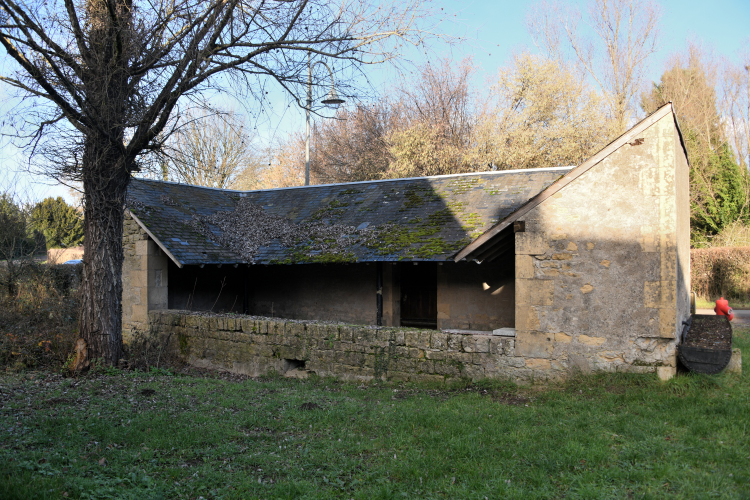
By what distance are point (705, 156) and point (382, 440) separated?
2371 centimetres

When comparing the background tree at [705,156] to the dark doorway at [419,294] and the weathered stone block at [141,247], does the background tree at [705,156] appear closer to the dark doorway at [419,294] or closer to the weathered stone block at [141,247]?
the dark doorway at [419,294]

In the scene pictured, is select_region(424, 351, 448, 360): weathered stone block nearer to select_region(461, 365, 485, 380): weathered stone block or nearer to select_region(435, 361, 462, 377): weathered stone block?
select_region(435, 361, 462, 377): weathered stone block

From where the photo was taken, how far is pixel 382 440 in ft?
16.2

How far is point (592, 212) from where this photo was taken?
658 cm

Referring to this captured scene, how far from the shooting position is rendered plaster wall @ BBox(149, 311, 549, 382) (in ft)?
23.1

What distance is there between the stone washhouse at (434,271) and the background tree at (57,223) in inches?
225

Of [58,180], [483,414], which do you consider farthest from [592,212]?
[58,180]

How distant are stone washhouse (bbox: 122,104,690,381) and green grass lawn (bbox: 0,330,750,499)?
616 millimetres

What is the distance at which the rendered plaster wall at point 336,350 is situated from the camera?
704cm

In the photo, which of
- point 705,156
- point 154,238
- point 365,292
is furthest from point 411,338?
point 705,156

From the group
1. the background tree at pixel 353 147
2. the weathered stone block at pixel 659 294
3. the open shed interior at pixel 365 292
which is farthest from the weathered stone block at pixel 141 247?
the background tree at pixel 353 147

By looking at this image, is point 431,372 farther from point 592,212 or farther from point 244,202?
point 244,202

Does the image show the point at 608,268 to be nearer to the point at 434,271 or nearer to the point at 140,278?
the point at 434,271

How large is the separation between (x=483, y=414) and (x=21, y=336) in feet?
27.2
